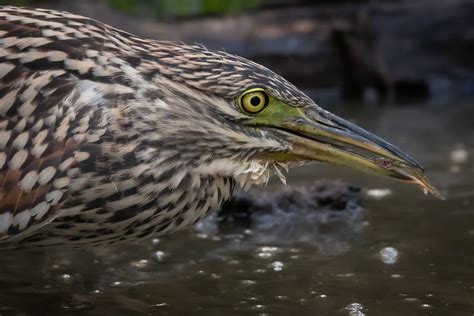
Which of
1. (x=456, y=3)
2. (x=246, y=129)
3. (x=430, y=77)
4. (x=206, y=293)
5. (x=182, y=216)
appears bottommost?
(x=206, y=293)

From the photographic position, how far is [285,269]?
224 inches

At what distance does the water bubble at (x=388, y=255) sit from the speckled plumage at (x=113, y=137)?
1256 mm

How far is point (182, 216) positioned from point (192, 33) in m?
8.20

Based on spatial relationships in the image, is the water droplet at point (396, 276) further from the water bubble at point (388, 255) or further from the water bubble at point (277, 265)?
the water bubble at point (277, 265)

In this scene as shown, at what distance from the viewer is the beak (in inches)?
190

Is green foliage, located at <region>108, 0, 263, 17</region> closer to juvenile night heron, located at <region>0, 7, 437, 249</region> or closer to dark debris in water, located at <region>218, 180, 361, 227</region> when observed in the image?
dark debris in water, located at <region>218, 180, 361, 227</region>

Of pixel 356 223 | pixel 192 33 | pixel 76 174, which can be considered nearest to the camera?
pixel 76 174

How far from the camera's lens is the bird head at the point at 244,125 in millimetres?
4656

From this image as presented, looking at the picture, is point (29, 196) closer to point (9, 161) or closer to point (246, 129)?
point (9, 161)

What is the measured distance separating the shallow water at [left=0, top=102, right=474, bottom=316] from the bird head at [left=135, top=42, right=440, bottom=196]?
2.23 feet

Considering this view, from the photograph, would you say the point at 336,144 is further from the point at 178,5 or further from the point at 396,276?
the point at 178,5

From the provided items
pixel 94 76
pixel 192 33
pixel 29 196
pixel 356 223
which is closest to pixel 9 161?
pixel 29 196

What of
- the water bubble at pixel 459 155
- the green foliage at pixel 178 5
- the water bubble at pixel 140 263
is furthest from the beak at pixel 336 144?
the green foliage at pixel 178 5

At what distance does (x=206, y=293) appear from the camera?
5.29m
